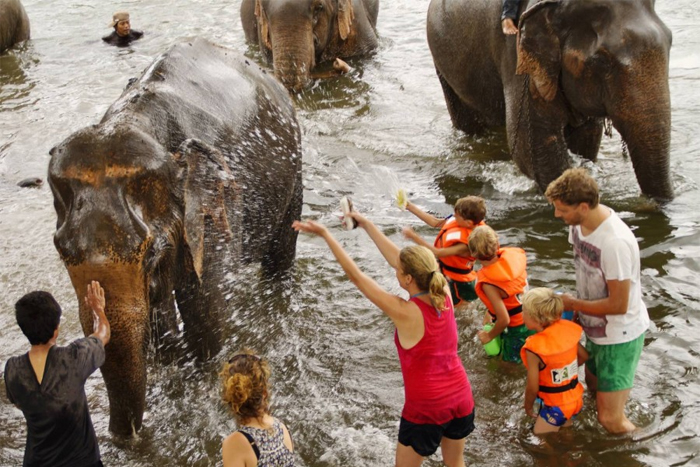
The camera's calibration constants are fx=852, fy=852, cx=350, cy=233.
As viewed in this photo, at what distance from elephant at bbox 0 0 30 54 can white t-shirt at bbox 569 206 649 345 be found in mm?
11658

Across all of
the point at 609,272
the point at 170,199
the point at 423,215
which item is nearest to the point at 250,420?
the point at 170,199

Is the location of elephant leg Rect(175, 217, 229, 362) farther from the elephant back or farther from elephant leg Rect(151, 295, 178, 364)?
the elephant back

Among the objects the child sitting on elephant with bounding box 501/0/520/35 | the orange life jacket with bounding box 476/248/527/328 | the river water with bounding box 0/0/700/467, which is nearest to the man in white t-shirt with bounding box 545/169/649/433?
the river water with bounding box 0/0/700/467

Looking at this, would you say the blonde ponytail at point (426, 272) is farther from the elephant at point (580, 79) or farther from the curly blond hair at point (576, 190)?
the elephant at point (580, 79)

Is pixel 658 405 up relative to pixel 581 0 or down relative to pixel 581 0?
down

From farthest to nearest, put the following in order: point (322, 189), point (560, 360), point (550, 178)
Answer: point (322, 189)
point (550, 178)
point (560, 360)

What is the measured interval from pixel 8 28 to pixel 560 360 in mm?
11999

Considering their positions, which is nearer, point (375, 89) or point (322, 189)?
point (322, 189)

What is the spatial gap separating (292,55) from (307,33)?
0.40 meters

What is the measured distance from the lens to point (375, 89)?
10.5 m

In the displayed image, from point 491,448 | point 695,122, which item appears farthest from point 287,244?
point 695,122

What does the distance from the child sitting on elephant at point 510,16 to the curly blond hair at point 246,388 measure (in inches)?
164

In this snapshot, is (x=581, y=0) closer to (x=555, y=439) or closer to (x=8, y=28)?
(x=555, y=439)

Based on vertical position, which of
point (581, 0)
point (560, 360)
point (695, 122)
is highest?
point (581, 0)
